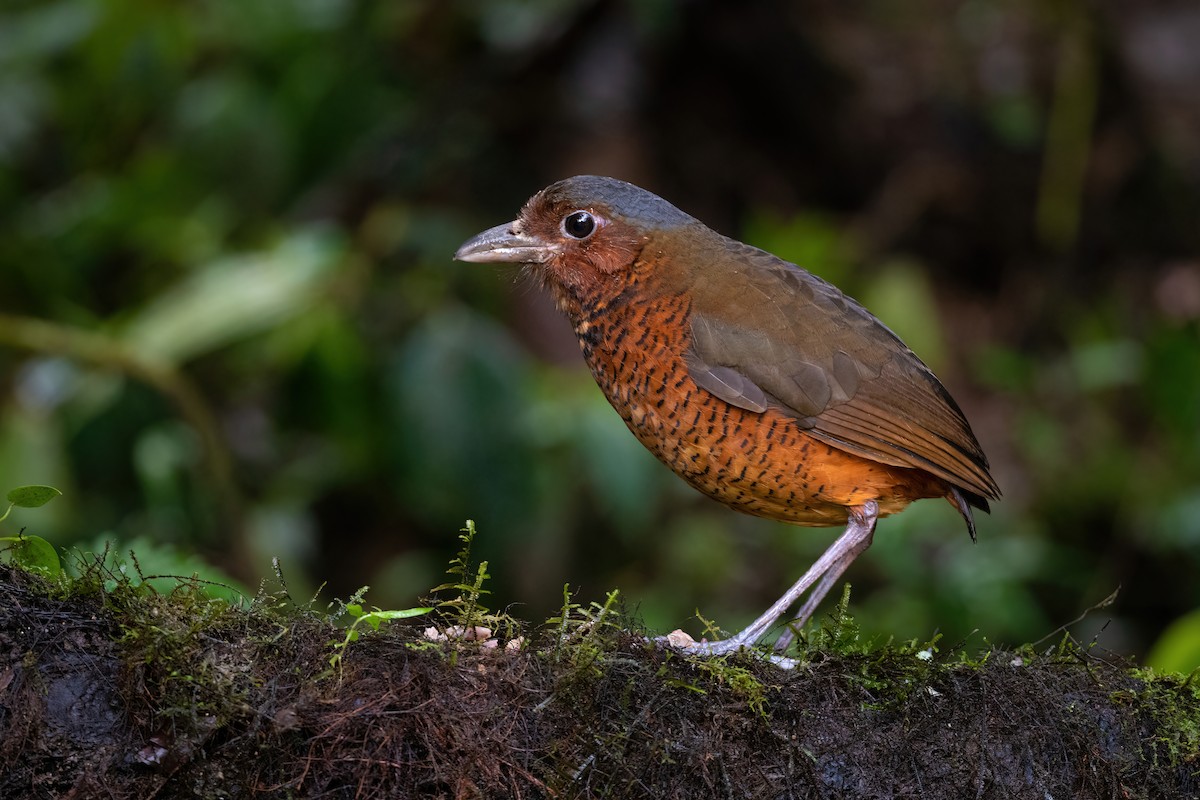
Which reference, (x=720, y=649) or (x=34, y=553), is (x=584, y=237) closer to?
(x=720, y=649)

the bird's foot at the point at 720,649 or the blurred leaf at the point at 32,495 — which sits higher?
the blurred leaf at the point at 32,495

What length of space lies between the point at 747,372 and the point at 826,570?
0.55 m

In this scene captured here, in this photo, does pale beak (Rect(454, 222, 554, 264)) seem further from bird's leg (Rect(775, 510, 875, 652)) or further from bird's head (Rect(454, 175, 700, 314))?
bird's leg (Rect(775, 510, 875, 652))

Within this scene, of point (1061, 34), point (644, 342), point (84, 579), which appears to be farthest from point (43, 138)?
point (1061, 34)

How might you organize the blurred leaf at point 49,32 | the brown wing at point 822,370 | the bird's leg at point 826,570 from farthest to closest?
the blurred leaf at point 49,32, the brown wing at point 822,370, the bird's leg at point 826,570

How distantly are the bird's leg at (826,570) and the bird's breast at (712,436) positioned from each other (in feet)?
0.18

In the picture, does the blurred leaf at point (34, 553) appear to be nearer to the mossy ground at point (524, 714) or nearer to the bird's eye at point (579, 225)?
the mossy ground at point (524, 714)

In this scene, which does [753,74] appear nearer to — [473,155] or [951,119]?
[951,119]

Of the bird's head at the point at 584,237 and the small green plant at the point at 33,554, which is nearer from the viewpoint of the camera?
the small green plant at the point at 33,554

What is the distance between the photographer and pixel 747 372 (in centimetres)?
322

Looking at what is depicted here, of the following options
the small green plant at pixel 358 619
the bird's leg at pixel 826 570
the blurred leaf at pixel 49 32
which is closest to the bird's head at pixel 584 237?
the bird's leg at pixel 826 570

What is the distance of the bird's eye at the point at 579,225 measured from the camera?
352 cm

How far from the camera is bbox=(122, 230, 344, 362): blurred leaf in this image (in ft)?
16.4

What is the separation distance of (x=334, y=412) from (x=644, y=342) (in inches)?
99.4
